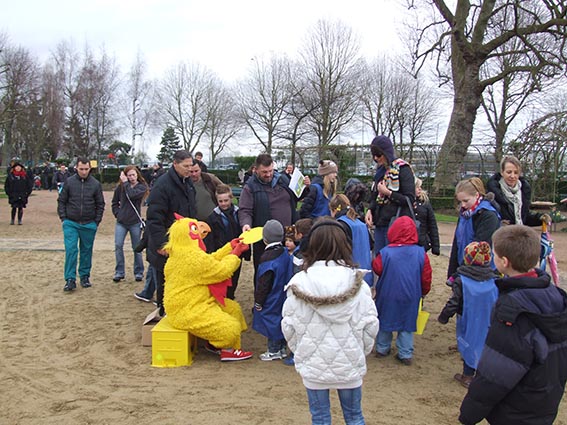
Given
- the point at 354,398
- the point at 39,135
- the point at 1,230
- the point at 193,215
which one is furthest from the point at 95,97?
the point at 354,398

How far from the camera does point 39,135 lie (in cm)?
4625

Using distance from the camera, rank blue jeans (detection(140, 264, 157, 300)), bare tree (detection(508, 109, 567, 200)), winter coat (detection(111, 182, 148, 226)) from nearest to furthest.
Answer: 1. blue jeans (detection(140, 264, 157, 300))
2. winter coat (detection(111, 182, 148, 226))
3. bare tree (detection(508, 109, 567, 200))

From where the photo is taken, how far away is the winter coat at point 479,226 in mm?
4621

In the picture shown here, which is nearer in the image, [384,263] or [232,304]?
[384,263]

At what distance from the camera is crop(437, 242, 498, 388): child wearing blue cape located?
409 cm

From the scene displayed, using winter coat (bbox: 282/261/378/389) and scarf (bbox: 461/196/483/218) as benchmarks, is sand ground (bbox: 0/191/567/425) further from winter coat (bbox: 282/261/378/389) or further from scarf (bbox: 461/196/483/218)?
scarf (bbox: 461/196/483/218)

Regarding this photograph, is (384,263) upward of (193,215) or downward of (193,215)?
downward

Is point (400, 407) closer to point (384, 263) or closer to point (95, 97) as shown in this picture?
point (384, 263)

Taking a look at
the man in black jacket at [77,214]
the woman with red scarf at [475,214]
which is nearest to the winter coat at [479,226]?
the woman with red scarf at [475,214]

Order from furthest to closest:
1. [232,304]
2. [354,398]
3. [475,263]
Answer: [232,304], [475,263], [354,398]

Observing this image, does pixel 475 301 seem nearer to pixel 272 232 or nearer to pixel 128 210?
pixel 272 232

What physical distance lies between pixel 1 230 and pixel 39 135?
118 feet

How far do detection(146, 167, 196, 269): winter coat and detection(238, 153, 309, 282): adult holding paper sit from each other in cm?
62

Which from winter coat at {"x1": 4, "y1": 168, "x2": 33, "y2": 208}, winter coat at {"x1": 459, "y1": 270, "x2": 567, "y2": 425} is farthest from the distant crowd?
winter coat at {"x1": 4, "y1": 168, "x2": 33, "y2": 208}
